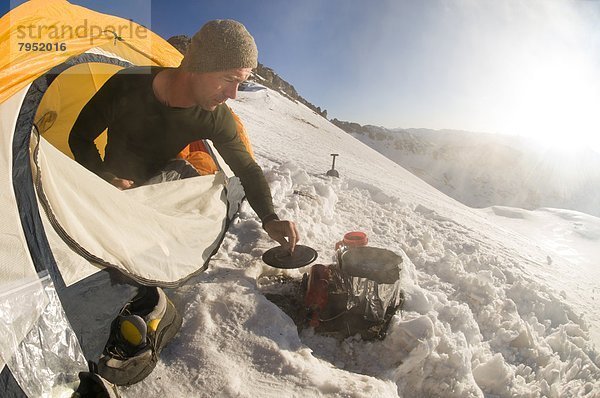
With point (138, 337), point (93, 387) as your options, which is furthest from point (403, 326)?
point (93, 387)

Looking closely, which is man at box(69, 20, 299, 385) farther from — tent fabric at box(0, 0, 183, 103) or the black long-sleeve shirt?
tent fabric at box(0, 0, 183, 103)

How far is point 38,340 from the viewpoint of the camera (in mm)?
1447

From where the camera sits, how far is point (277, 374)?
1.84m

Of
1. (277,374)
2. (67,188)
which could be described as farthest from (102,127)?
(277,374)

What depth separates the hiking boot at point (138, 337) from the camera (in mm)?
1628

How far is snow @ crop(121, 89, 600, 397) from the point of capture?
1849mm

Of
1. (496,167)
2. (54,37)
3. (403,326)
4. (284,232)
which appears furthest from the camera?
(496,167)

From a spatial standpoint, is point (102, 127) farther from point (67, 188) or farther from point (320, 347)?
point (320, 347)

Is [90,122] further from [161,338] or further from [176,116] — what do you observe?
[161,338]

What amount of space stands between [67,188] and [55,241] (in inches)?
11.0

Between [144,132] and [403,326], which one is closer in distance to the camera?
[403,326]

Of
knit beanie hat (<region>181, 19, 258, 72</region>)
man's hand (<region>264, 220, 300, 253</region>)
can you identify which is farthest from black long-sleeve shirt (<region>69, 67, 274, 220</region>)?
knit beanie hat (<region>181, 19, 258, 72</region>)

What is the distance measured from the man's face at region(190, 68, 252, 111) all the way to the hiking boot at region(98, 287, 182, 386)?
4.26 feet

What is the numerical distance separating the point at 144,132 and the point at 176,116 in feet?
1.01
